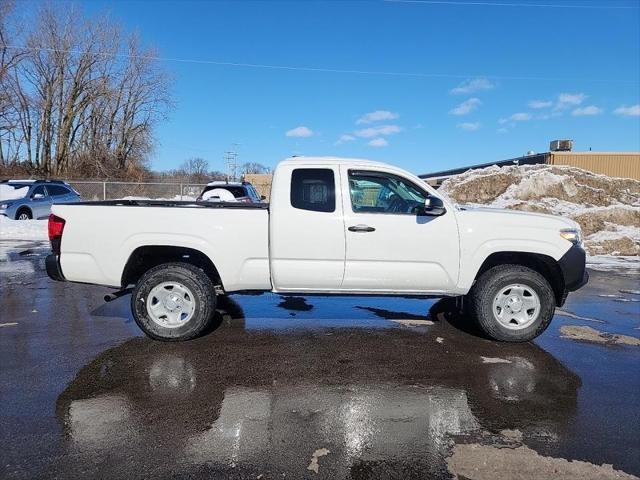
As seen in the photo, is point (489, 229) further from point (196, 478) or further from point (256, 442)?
point (196, 478)

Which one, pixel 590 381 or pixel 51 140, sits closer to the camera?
pixel 590 381

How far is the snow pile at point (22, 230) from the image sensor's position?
15.5m

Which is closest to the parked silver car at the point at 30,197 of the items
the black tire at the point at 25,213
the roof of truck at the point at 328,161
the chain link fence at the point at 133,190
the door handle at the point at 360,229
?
the black tire at the point at 25,213

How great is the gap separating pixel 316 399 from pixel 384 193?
260 centimetres

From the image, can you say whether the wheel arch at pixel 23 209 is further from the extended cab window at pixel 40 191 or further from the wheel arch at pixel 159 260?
the wheel arch at pixel 159 260

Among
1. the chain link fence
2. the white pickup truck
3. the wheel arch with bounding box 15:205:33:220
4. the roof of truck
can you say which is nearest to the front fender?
the white pickup truck

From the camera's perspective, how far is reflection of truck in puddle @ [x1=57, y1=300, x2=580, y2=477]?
9.89ft

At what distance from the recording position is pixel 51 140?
39.6 m

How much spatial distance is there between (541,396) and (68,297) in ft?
23.2

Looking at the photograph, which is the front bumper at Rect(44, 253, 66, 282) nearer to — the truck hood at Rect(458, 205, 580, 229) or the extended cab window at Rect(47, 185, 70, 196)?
the truck hood at Rect(458, 205, 580, 229)

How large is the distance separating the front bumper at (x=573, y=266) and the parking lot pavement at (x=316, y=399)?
0.79 m

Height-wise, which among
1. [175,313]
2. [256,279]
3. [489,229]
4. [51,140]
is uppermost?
[51,140]

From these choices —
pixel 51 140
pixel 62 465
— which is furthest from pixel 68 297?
pixel 51 140

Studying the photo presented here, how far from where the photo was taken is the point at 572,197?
17.8 metres
